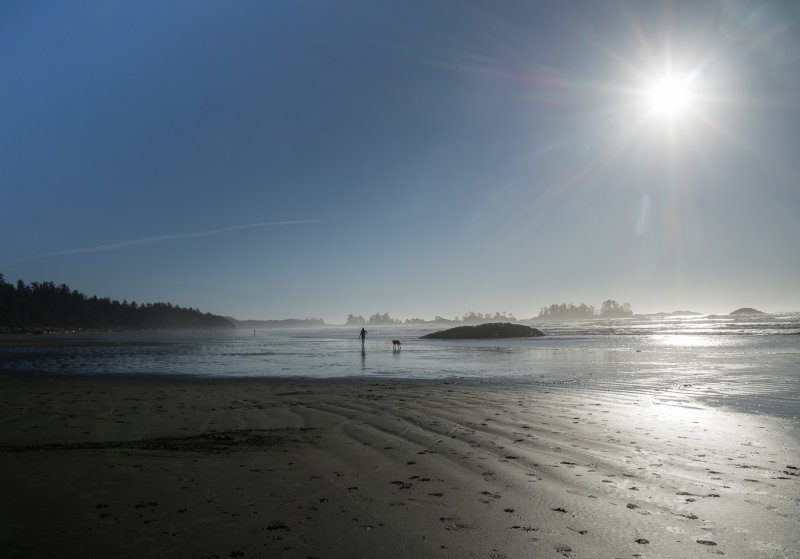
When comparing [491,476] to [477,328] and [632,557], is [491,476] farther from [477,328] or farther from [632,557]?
[477,328]

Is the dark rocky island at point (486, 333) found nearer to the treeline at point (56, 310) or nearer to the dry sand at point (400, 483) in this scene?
the dry sand at point (400, 483)

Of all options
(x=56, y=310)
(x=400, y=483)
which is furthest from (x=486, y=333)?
(x=56, y=310)

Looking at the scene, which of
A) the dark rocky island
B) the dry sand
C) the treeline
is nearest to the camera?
the dry sand

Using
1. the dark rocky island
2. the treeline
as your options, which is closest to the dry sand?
the dark rocky island

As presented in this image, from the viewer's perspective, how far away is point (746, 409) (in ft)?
35.5

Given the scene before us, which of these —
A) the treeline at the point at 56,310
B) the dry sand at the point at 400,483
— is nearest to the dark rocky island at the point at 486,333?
the dry sand at the point at 400,483

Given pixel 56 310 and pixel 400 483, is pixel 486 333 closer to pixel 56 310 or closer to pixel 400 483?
pixel 400 483

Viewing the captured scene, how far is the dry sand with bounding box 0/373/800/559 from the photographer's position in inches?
159

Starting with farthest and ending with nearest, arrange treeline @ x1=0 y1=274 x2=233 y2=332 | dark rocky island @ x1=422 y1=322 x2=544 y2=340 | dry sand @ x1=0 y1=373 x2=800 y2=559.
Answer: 1. treeline @ x1=0 y1=274 x2=233 y2=332
2. dark rocky island @ x1=422 y1=322 x2=544 y2=340
3. dry sand @ x1=0 y1=373 x2=800 y2=559

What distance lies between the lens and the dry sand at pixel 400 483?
13.3 feet

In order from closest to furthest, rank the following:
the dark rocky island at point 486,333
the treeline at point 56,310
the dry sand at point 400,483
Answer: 1. the dry sand at point 400,483
2. the dark rocky island at point 486,333
3. the treeline at point 56,310

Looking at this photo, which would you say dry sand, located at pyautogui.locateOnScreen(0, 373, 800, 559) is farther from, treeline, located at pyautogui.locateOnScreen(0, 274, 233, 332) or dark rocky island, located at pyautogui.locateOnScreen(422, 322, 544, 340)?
treeline, located at pyautogui.locateOnScreen(0, 274, 233, 332)

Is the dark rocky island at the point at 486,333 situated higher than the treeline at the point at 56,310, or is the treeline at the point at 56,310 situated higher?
the treeline at the point at 56,310

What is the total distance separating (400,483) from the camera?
568 cm
